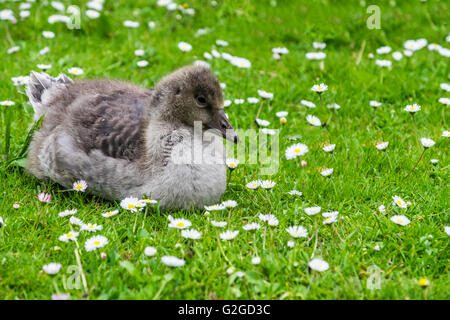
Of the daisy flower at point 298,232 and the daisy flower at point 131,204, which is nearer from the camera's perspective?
the daisy flower at point 298,232

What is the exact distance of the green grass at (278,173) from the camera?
3.70 metres

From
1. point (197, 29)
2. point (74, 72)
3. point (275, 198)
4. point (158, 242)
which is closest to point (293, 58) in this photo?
point (197, 29)

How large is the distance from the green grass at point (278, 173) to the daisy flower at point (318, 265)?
60mm

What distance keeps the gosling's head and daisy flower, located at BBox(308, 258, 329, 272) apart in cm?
133

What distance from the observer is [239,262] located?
3865mm

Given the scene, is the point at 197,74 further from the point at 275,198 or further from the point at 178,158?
the point at 275,198

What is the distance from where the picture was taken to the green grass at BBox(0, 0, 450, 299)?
3.70 meters

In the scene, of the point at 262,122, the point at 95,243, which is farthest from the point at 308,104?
the point at 95,243

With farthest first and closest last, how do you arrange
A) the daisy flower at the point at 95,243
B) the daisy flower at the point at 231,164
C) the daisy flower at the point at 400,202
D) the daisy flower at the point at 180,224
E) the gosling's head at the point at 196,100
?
the daisy flower at the point at 231,164, the gosling's head at the point at 196,100, the daisy flower at the point at 400,202, the daisy flower at the point at 180,224, the daisy flower at the point at 95,243

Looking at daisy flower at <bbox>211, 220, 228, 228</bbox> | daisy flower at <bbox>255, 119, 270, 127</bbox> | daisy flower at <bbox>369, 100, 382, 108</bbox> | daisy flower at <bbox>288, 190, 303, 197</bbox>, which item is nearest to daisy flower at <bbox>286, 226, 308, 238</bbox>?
daisy flower at <bbox>211, 220, 228, 228</bbox>

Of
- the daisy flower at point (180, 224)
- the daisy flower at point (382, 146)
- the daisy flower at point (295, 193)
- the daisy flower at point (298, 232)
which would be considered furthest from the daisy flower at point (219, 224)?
the daisy flower at point (382, 146)

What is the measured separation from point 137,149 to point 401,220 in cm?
217

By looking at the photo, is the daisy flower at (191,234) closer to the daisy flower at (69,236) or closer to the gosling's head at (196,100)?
the daisy flower at (69,236)

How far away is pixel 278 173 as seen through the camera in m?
5.39
